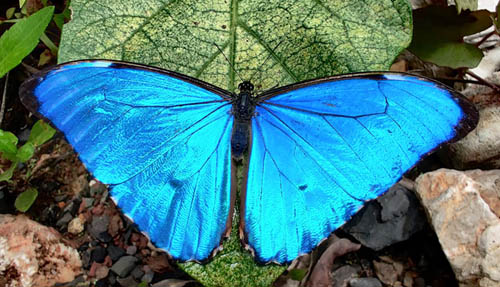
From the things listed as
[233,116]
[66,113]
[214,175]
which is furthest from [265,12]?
[66,113]

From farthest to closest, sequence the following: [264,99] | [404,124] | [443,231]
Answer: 1. [443,231]
2. [264,99]
3. [404,124]

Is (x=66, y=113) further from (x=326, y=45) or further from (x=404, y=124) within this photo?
(x=404, y=124)

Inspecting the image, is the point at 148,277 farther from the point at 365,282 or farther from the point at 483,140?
the point at 483,140

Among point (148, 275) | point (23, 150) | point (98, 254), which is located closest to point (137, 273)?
point (148, 275)

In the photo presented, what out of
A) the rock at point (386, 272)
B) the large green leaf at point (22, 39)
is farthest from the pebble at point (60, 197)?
the rock at point (386, 272)

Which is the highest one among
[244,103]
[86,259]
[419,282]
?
[244,103]
